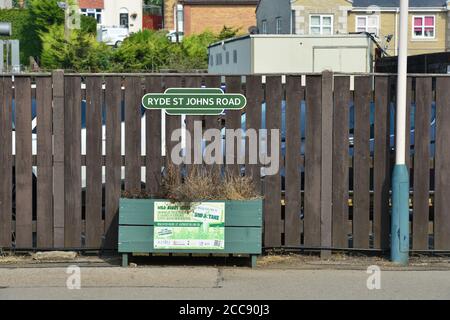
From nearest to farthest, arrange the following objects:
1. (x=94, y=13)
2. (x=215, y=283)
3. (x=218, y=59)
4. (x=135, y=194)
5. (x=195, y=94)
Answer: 1. (x=215, y=283)
2. (x=135, y=194)
3. (x=195, y=94)
4. (x=218, y=59)
5. (x=94, y=13)

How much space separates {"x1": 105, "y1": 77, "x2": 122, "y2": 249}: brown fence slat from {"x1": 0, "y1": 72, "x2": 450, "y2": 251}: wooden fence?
0.01 m

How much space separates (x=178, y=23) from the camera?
66750 mm

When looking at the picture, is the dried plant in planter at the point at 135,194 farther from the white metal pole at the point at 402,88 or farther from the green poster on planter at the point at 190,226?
the white metal pole at the point at 402,88

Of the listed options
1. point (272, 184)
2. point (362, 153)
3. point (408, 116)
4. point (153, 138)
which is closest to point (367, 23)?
point (408, 116)

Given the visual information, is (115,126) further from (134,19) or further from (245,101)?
(134,19)

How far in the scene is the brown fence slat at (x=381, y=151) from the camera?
30.0 ft

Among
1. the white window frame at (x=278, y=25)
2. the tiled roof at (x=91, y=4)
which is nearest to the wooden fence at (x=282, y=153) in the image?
the white window frame at (x=278, y=25)

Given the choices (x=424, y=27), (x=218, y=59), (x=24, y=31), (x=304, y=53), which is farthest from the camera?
(x=24, y=31)

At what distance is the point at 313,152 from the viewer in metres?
9.16

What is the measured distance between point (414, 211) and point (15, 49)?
7.52m

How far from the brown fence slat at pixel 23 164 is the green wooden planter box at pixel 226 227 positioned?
128cm

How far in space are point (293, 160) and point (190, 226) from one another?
1.47m

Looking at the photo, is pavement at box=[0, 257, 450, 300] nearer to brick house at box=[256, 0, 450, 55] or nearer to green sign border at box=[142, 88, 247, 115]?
green sign border at box=[142, 88, 247, 115]

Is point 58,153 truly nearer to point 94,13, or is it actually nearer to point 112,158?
point 112,158
